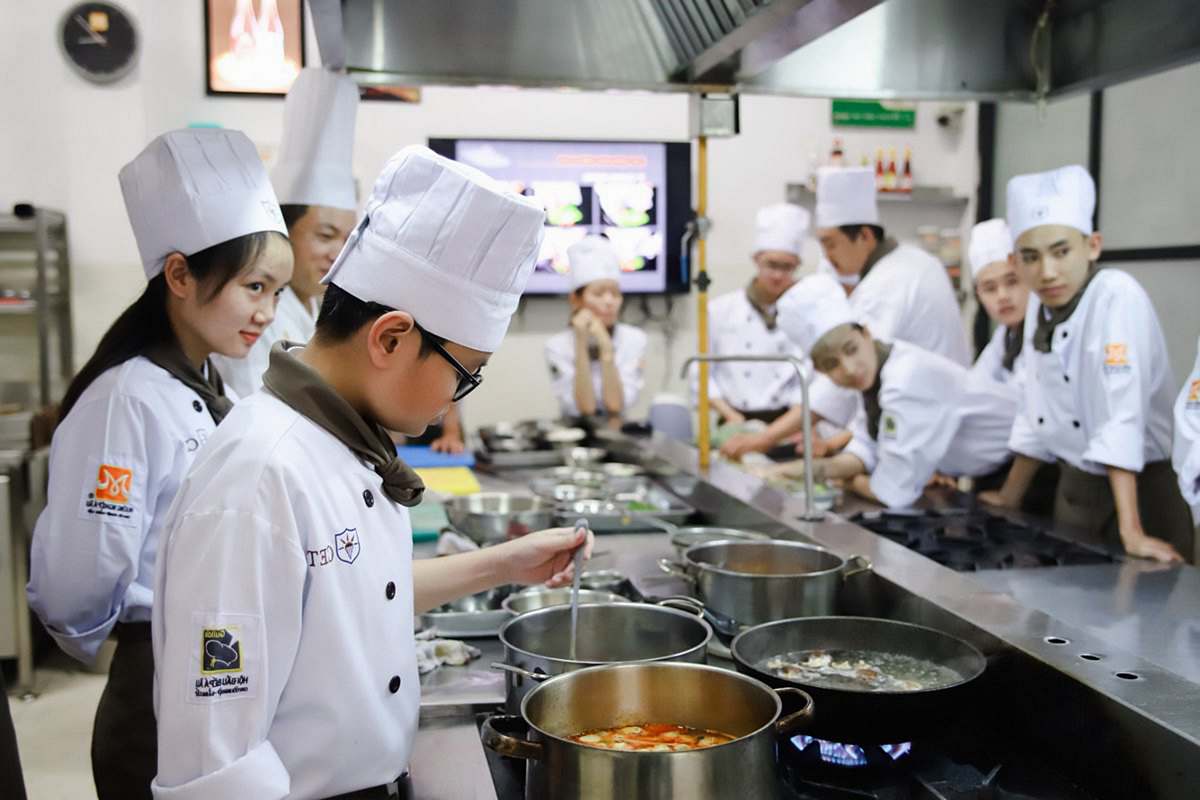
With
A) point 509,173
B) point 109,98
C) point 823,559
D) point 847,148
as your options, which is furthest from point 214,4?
point 823,559

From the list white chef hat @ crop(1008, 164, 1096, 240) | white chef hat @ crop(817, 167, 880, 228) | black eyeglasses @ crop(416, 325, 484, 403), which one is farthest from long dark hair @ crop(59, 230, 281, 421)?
white chef hat @ crop(817, 167, 880, 228)

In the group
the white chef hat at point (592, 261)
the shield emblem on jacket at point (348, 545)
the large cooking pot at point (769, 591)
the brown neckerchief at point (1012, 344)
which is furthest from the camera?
the white chef hat at point (592, 261)

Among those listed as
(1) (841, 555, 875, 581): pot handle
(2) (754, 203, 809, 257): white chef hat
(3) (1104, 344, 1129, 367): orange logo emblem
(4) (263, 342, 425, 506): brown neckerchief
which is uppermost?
(2) (754, 203, 809, 257): white chef hat

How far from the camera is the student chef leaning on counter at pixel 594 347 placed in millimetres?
4754

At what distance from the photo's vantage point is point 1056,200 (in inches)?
110

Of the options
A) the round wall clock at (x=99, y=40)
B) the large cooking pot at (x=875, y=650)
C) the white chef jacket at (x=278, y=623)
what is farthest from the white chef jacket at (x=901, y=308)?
the round wall clock at (x=99, y=40)

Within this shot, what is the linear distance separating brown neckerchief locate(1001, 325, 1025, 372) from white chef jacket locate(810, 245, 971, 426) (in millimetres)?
240

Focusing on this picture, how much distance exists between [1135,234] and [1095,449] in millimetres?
2663

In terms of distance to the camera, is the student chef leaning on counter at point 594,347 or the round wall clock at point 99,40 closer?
the student chef leaning on counter at point 594,347

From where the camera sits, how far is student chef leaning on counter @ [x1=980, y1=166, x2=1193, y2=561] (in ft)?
8.76

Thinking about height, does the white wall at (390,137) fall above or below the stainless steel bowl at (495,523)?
above

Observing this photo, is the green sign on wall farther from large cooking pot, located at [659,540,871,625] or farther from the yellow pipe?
→ large cooking pot, located at [659,540,871,625]

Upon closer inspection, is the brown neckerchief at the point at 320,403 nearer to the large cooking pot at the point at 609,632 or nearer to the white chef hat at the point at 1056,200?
the large cooking pot at the point at 609,632

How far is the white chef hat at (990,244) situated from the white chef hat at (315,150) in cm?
276
